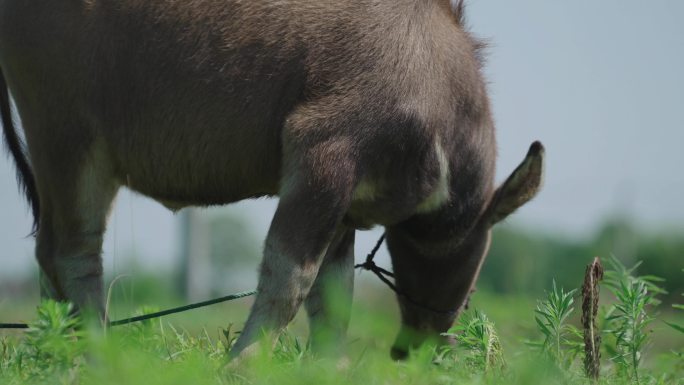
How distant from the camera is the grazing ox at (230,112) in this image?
15.9 feet

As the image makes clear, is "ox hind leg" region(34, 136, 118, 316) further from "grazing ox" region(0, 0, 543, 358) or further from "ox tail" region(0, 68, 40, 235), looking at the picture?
"ox tail" region(0, 68, 40, 235)

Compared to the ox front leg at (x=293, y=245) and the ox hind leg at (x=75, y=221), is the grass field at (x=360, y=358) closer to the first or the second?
the ox front leg at (x=293, y=245)

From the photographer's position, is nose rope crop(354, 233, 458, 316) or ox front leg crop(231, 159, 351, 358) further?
nose rope crop(354, 233, 458, 316)

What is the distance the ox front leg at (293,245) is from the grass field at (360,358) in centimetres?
21

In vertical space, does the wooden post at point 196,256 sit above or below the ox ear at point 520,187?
below

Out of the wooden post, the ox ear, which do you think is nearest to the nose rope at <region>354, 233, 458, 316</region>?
the ox ear

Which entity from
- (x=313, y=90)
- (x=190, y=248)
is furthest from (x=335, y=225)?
(x=190, y=248)

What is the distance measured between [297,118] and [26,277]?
14.8 meters

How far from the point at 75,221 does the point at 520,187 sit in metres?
2.35

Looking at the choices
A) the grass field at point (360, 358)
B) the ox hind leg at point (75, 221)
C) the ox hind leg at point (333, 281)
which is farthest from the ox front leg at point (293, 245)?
the ox hind leg at point (333, 281)

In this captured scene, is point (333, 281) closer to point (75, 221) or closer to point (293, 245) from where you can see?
point (293, 245)

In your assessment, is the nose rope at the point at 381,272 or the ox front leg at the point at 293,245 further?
the nose rope at the point at 381,272

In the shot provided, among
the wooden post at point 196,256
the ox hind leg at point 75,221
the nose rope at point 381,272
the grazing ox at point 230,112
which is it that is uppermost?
the grazing ox at point 230,112

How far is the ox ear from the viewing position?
571 centimetres
